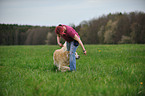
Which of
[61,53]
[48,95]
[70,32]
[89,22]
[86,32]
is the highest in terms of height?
[89,22]

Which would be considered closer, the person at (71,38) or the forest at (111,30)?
the person at (71,38)

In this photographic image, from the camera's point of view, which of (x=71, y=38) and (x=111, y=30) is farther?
(x=111, y=30)

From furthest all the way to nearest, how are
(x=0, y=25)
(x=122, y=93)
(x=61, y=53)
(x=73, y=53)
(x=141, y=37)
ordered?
1. (x=0, y=25)
2. (x=141, y=37)
3. (x=61, y=53)
4. (x=73, y=53)
5. (x=122, y=93)

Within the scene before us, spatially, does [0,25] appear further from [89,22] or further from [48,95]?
[48,95]

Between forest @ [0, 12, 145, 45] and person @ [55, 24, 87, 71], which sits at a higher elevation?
forest @ [0, 12, 145, 45]

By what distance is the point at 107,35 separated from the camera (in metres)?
41.4

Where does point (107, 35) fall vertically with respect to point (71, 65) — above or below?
above

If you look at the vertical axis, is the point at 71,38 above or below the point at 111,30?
below

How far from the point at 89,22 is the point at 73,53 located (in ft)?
159

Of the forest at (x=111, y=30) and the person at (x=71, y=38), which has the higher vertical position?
the forest at (x=111, y=30)

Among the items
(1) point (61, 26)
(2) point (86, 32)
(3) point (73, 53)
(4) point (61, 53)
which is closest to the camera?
(1) point (61, 26)

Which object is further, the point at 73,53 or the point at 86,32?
the point at 86,32

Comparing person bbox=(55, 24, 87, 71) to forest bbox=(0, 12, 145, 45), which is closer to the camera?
person bbox=(55, 24, 87, 71)

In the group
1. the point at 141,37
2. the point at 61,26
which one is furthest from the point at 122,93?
the point at 141,37
